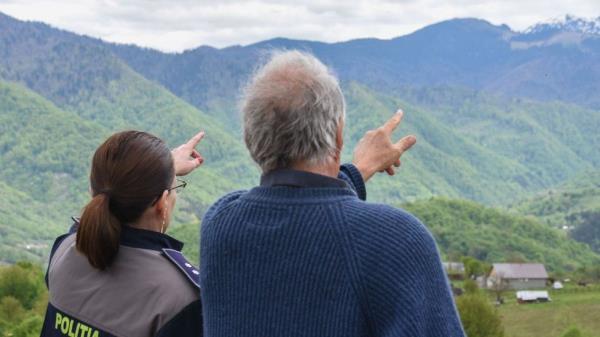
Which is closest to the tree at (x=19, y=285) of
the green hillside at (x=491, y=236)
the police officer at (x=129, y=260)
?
the police officer at (x=129, y=260)

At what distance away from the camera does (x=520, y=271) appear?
2827 inches

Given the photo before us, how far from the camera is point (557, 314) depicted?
50469mm

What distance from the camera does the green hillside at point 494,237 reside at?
102 meters

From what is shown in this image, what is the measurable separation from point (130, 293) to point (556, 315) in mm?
51101

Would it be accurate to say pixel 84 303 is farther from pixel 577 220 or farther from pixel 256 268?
pixel 577 220

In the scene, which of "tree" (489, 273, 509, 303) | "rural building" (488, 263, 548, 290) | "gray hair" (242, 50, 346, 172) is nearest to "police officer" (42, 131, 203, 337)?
"gray hair" (242, 50, 346, 172)

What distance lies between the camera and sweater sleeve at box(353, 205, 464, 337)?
221cm

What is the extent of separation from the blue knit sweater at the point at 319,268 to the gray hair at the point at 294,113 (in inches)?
3.0

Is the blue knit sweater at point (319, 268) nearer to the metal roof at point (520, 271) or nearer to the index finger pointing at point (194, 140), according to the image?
the index finger pointing at point (194, 140)

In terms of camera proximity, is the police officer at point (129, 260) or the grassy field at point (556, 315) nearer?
the police officer at point (129, 260)

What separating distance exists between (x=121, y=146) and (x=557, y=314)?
169 feet

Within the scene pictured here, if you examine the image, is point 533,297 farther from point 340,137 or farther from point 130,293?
point 340,137

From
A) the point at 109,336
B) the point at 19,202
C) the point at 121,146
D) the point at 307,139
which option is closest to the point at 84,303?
the point at 109,336

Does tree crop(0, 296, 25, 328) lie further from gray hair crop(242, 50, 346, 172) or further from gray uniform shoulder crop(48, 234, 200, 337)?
gray hair crop(242, 50, 346, 172)
